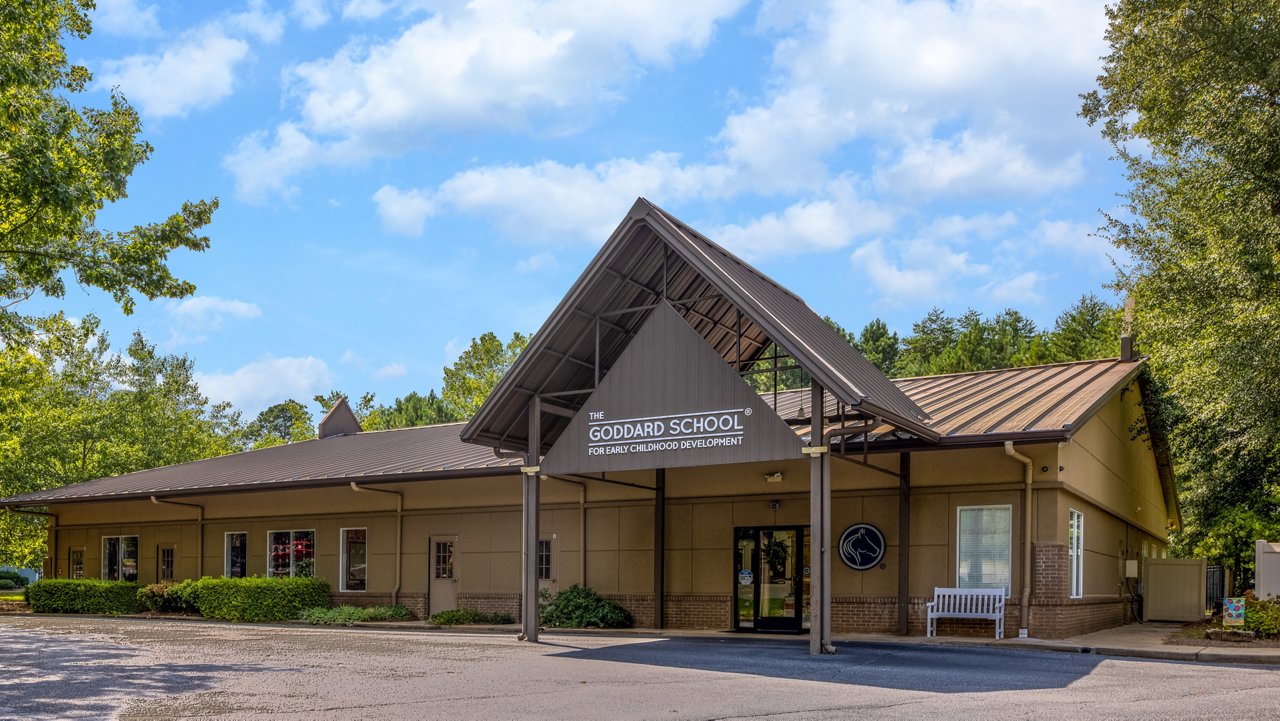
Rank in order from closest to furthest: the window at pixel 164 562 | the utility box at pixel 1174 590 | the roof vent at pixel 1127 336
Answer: the roof vent at pixel 1127 336
the utility box at pixel 1174 590
the window at pixel 164 562

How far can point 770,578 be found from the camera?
21.1m

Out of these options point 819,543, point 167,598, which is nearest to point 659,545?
point 819,543

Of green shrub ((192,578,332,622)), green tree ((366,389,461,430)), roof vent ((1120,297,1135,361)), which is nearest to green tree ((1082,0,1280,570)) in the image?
roof vent ((1120,297,1135,361))

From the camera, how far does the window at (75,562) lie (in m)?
32.5

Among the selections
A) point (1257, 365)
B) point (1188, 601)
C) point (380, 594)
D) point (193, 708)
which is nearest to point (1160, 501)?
point (1188, 601)

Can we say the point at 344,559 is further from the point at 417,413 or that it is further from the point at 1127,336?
the point at 417,413

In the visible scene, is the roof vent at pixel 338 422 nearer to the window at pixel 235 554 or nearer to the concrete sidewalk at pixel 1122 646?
the window at pixel 235 554

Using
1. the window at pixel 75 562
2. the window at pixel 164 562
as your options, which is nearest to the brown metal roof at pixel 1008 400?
the window at pixel 164 562

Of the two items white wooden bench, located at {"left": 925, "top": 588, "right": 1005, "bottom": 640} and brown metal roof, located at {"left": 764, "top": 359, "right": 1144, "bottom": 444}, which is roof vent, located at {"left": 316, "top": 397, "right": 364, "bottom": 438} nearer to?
brown metal roof, located at {"left": 764, "top": 359, "right": 1144, "bottom": 444}

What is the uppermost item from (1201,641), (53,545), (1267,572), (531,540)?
(531,540)

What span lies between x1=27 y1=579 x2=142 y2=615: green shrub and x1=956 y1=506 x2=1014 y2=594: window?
20.6 metres

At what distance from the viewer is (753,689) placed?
12336 millimetres

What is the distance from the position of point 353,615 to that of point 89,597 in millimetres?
9085

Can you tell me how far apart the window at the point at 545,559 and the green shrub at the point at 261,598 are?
5.65m
